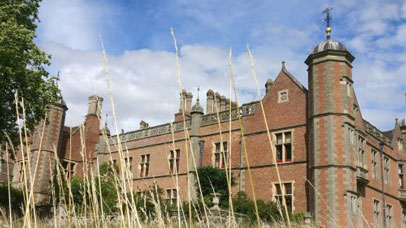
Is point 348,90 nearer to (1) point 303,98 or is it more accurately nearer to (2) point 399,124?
(1) point 303,98

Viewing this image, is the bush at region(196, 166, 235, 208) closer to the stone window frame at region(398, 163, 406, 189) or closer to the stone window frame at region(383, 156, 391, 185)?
the stone window frame at region(383, 156, 391, 185)

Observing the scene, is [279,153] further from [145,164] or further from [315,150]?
[145,164]

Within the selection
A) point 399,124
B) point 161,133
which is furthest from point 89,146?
point 399,124

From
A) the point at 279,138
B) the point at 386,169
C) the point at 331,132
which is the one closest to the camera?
the point at 331,132

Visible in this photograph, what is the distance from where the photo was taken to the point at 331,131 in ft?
54.8

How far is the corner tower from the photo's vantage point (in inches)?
628

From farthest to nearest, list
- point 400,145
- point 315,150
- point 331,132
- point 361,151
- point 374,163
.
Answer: point 400,145 → point 374,163 → point 361,151 → point 315,150 → point 331,132

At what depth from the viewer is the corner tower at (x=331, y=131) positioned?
1595 cm

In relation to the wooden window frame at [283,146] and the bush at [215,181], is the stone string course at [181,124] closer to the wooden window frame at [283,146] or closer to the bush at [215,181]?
the wooden window frame at [283,146]

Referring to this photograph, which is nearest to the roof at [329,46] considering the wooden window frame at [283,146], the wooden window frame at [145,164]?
the wooden window frame at [283,146]

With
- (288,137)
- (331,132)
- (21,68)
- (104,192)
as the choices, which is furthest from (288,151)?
(21,68)

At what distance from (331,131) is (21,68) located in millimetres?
11491

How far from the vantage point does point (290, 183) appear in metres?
17.9

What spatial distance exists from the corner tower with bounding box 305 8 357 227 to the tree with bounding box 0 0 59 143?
10153mm
